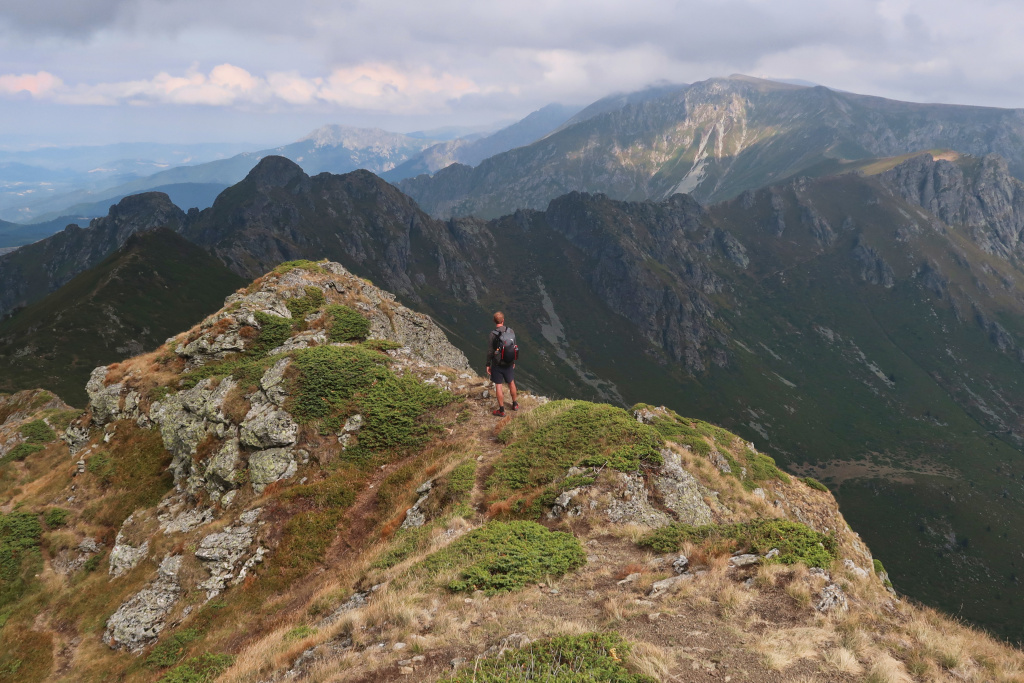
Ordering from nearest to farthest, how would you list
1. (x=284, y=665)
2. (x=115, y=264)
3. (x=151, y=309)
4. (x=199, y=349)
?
(x=284, y=665)
(x=199, y=349)
(x=151, y=309)
(x=115, y=264)

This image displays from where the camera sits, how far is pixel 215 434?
20766 mm

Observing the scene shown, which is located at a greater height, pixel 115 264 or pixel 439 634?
pixel 115 264

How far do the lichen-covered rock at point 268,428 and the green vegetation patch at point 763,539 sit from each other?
55.5ft

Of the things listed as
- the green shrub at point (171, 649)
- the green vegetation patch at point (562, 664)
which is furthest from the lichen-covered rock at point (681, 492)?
the green shrub at point (171, 649)

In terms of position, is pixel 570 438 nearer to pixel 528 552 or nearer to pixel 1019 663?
pixel 528 552

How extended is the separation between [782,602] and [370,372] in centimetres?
2109

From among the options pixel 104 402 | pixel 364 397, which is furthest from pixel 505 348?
pixel 104 402

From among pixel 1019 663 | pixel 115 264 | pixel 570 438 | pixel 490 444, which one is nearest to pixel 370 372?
pixel 490 444

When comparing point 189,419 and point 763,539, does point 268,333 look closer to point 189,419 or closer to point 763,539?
point 189,419

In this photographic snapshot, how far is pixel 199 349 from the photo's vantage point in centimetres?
2684

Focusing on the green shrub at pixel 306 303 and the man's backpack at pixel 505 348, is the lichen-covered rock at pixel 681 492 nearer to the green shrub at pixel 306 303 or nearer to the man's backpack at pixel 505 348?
the man's backpack at pixel 505 348

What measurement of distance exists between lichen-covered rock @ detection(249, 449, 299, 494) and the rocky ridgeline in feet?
0.15

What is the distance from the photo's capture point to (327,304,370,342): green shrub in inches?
1200

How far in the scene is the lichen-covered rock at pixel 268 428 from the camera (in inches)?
760
